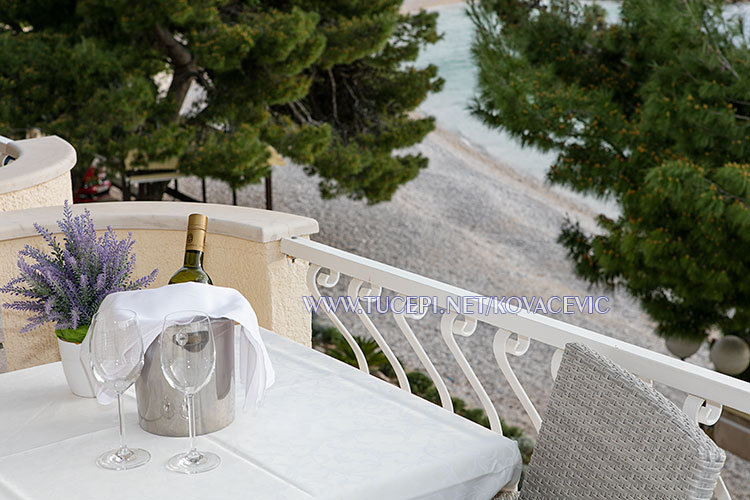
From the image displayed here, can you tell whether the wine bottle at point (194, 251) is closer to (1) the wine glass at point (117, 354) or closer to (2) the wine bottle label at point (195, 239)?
(2) the wine bottle label at point (195, 239)

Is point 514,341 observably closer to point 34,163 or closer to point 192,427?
point 192,427

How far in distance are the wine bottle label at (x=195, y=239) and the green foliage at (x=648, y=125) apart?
4996 mm

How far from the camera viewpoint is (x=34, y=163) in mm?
3430

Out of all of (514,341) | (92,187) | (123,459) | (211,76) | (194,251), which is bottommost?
(92,187)

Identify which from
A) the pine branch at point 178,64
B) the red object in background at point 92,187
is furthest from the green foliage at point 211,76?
the red object in background at point 92,187

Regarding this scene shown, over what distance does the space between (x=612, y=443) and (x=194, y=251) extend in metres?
0.90

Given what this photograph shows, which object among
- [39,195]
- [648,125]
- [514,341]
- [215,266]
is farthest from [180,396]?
[648,125]

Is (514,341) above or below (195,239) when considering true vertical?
below

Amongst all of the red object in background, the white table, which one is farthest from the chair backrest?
the red object in background

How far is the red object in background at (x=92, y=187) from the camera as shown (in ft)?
34.1

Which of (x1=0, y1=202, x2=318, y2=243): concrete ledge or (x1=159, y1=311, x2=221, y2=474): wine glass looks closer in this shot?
(x1=159, y1=311, x2=221, y2=474): wine glass

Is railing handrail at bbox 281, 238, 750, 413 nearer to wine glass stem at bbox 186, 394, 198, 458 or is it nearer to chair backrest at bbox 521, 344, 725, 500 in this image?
chair backrest at bbox 521, 344, 725, 500

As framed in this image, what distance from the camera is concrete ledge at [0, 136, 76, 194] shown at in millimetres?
3178

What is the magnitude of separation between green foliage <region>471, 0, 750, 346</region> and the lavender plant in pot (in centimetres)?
516
